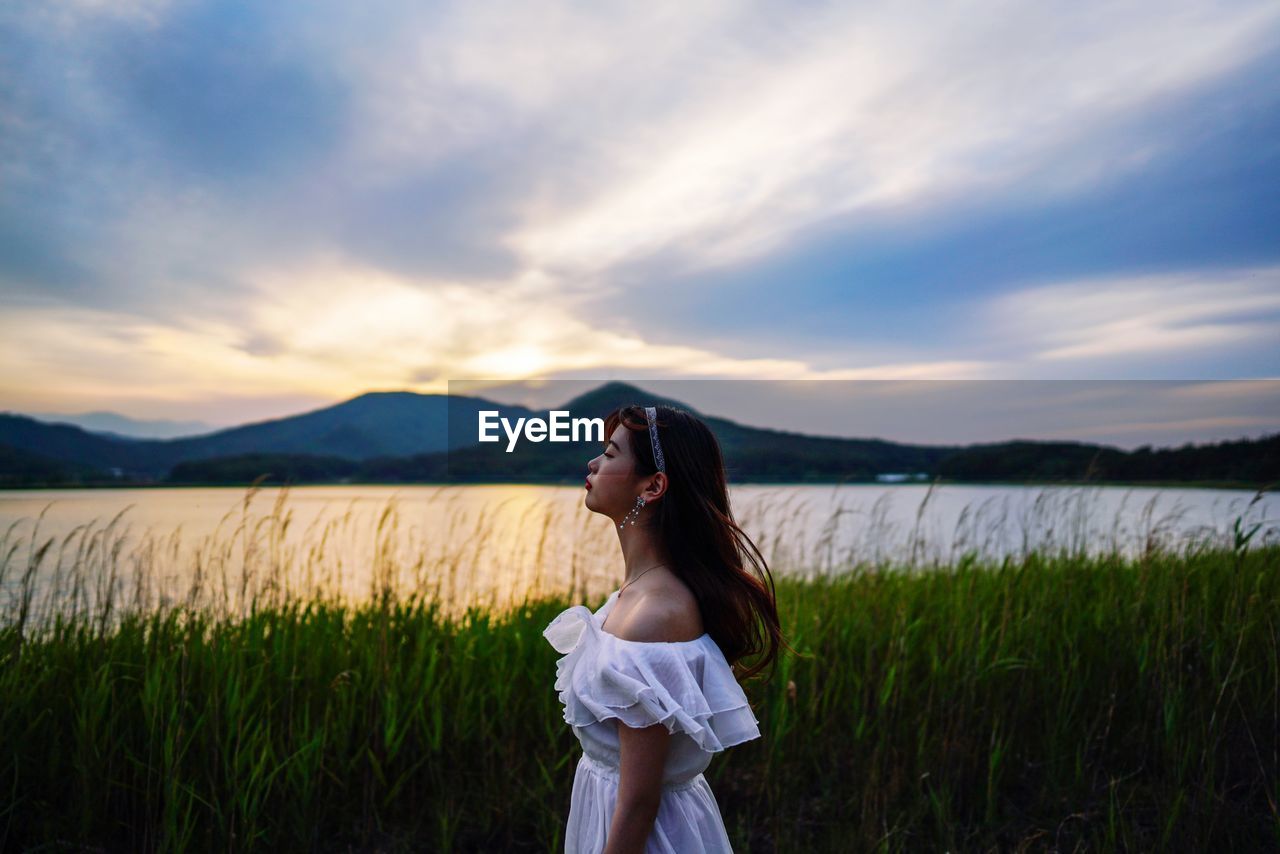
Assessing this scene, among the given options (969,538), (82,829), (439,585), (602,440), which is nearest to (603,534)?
(439,585)

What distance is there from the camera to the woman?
1.55 metres

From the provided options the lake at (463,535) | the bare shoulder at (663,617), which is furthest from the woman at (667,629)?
the lake at (463,535)

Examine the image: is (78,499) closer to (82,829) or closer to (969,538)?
(82,829)

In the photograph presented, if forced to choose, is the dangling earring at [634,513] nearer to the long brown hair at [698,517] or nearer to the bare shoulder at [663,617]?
the long brown hair at [698,517]

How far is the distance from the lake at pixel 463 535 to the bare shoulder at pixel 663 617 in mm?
3524

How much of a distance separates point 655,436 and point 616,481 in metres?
0.12

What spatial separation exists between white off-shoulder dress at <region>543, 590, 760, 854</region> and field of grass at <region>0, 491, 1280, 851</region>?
1.26 m

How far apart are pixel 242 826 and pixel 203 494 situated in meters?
2.28

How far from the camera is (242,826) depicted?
3156mm

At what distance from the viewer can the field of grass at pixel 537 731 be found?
130 inches

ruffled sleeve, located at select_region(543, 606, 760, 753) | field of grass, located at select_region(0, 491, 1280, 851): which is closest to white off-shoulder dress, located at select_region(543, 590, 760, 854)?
ruffled sleeve, located at select_region(543, 606, 760, 753)

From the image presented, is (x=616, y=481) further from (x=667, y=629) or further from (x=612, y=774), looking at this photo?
(x=612, y=774)

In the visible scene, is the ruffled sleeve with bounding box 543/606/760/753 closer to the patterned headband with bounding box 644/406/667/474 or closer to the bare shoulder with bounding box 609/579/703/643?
the bare shoulder with bounding box 609/579/703/643

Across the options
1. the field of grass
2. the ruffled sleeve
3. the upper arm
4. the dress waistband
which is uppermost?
the ruffled sleeve
